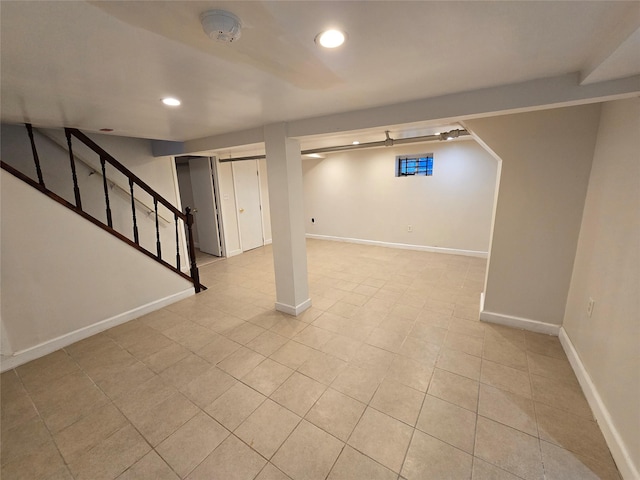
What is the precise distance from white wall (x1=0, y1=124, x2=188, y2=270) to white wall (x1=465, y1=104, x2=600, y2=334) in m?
4.37

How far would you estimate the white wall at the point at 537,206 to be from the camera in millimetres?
2166

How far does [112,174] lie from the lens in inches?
142

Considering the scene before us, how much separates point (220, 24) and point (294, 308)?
8.58 feet

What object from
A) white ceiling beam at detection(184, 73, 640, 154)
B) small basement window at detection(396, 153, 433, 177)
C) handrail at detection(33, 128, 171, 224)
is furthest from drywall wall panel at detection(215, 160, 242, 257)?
small basement window at detection(396, 153, 433, 177)

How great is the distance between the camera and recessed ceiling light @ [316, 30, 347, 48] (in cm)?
103

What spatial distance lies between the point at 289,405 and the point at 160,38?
7.13 feet

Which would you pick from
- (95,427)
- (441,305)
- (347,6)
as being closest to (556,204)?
(441,305)

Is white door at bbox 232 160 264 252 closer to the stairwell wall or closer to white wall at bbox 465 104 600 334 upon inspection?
the stairwell wall

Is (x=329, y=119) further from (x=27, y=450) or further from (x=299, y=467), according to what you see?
(x=27, y=450)

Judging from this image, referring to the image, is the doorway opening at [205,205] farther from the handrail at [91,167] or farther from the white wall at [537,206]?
the white wall at [537,206]

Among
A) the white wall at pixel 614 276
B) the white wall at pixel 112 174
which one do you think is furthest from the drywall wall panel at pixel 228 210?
the white wall at pixel 614 276

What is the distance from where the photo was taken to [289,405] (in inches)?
72.1

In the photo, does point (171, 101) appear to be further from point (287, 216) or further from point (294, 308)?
point (294, 308)

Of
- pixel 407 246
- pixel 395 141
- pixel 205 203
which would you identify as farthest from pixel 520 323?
pixel 205 203
